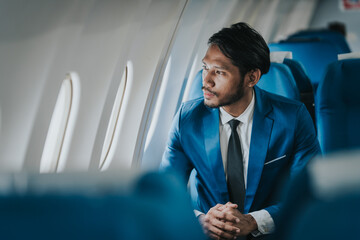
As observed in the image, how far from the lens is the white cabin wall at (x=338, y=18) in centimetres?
1193

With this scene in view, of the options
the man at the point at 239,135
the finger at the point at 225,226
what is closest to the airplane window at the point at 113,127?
the man at the point at 239,135

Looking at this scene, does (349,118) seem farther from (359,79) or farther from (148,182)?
(148,182)

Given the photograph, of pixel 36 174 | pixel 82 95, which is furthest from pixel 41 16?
pixel 36 174

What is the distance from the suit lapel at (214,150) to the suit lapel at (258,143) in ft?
0.37

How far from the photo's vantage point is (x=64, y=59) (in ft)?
8.66

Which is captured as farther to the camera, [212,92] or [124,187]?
[212,92]

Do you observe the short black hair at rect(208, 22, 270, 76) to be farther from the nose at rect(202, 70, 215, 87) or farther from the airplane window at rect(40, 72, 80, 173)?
the airplane window at rect(40, 72, 80, 173)

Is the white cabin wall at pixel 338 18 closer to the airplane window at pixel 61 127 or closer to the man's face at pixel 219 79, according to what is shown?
the airplane window at pixel 61 127

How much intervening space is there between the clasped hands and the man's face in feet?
1.58

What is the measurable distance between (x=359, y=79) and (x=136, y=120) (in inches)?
70.0

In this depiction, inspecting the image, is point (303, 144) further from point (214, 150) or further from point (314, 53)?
point (314, 53)

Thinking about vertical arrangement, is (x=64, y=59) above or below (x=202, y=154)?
above

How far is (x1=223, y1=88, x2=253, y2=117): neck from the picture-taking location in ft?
7.13

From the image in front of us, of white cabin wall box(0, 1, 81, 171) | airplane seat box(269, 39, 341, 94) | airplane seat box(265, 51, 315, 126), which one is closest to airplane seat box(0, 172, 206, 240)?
white cabin wall box(0, 1, 81, 171)
